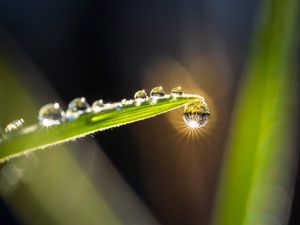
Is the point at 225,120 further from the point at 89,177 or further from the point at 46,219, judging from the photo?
the point at 46,219

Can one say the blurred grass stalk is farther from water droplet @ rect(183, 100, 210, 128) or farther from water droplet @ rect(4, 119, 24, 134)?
water droplet @ rect(4, 119, 24, 134)

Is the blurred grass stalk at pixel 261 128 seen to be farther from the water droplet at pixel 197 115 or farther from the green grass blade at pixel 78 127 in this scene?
the green grass blade at pixel 78 127

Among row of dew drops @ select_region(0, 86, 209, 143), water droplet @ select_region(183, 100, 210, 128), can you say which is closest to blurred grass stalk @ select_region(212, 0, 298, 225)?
water droplet @ select_region(183, 100, 210, 128)

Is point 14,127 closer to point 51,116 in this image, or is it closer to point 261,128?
point 51,116

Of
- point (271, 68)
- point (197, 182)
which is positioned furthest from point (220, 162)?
point (271, 68)

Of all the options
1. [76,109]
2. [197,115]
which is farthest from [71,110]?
[197,115]

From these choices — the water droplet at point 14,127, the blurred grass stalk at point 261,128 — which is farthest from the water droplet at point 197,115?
the water droplet at point 14,127
